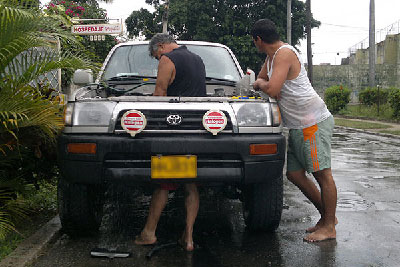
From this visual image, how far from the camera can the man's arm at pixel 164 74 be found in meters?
4.44

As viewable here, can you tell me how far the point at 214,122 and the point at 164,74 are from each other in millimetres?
813

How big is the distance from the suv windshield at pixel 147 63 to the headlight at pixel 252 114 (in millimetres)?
1716

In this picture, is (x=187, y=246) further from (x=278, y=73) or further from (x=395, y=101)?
(x=395, y=101)

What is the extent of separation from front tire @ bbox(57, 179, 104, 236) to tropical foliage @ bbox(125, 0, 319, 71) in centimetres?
3124

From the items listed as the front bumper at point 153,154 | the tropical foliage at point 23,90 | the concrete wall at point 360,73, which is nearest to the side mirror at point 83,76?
the tropical foliage at point 23,90

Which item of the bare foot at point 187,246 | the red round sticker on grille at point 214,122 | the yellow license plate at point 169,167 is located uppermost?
the red round sticker on grille at point 214,122

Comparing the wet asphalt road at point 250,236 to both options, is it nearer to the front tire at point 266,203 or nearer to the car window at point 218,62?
the front tire at point 266,203

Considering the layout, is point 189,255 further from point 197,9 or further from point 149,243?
point 197,9

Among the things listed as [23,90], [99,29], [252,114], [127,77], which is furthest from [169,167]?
[99,29]

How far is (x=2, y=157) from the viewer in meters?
4.50

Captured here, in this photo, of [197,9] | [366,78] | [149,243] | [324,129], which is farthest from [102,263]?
[366,78]

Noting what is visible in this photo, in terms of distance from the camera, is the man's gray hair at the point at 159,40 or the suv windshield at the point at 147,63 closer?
the man's gray hair at the point at 159,40

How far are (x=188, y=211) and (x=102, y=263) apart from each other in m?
0.82

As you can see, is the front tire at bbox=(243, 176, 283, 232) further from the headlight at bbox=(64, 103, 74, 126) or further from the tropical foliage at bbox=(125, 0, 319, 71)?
the tropical foliage at bbox=(125, 0, 319, 71)
